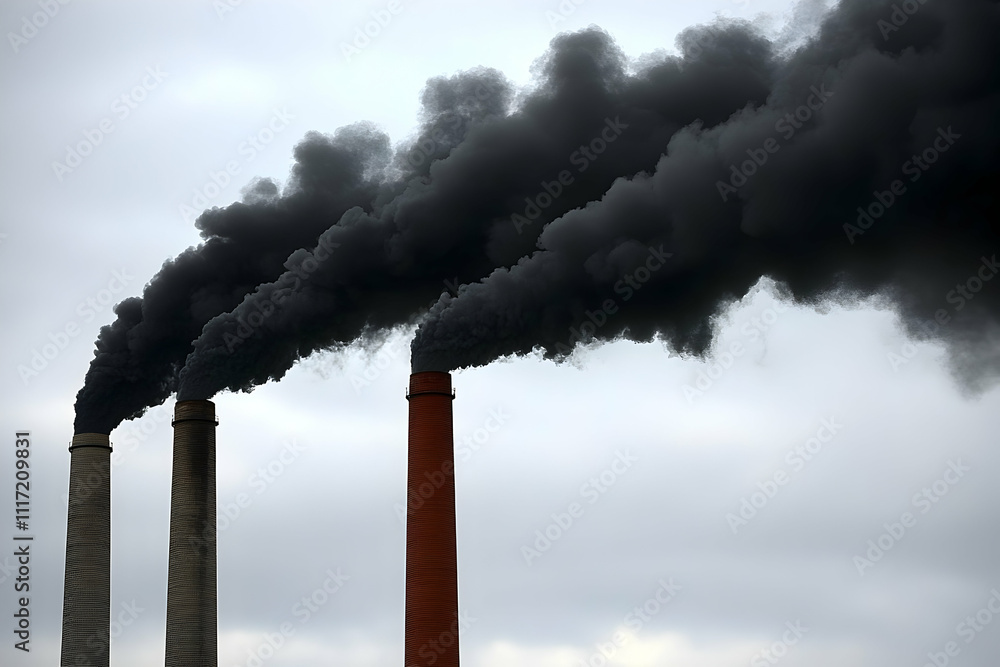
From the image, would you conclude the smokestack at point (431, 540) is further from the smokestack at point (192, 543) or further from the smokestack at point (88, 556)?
the smokestack at point (88, 556)

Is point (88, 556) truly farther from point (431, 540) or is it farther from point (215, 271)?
point (431, 540)

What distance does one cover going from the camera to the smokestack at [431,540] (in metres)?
30.0

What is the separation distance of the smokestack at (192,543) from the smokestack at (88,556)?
355 centimetres

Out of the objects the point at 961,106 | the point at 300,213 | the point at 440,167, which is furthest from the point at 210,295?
the point at 961,106

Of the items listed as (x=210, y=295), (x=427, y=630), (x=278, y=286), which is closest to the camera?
(x=427, y=630)

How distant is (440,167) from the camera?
33812mm

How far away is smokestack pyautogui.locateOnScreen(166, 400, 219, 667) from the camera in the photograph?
36656mm

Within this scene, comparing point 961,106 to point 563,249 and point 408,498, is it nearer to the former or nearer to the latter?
point 563,249

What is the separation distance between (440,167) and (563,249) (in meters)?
4.48

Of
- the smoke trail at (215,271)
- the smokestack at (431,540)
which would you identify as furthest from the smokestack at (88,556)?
the smokestack at (431,540)

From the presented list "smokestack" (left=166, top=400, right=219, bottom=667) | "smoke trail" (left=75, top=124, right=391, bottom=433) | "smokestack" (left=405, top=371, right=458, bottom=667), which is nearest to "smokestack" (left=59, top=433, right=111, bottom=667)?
"smoke trail" (left=75, top=124, right=391, bottom=433)

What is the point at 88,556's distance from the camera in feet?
131

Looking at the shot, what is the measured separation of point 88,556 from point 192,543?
454 cm

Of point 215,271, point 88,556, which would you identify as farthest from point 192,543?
point 215,271
